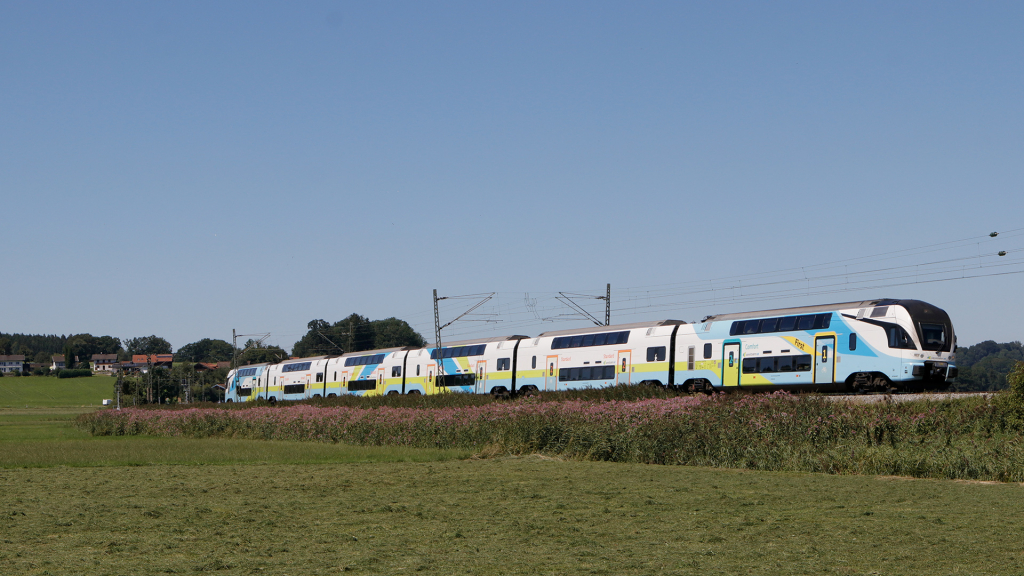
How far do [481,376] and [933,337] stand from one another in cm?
2713

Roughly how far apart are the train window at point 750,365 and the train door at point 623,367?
22.7 ft

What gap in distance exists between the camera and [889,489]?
18078mm

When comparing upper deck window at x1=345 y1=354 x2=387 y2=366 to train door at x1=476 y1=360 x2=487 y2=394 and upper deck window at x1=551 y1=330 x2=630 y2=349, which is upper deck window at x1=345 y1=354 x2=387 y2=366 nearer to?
train door at x1=476 y1=360 x2=487 y2=394

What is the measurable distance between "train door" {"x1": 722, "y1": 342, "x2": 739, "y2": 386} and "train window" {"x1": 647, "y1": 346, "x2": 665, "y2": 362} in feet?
12.3

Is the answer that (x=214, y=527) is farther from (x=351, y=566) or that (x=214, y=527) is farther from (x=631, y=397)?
(x=631, y=397)

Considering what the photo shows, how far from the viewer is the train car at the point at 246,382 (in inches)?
3332

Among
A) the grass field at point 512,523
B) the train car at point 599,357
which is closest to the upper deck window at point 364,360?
the train car at point 599,357

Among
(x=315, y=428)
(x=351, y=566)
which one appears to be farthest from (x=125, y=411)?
(x=351, y=566)

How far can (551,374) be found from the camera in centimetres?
5041

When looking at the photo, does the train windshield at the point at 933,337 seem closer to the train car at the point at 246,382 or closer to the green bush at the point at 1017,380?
the green bush at the point at 1017,380

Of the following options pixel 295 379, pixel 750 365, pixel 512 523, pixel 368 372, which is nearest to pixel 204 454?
pixel 750 365

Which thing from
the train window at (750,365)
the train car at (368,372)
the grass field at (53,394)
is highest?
the train window at (750,365)

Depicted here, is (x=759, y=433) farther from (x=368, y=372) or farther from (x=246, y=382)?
(x=246, y=382)

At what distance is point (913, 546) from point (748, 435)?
13758 mm
